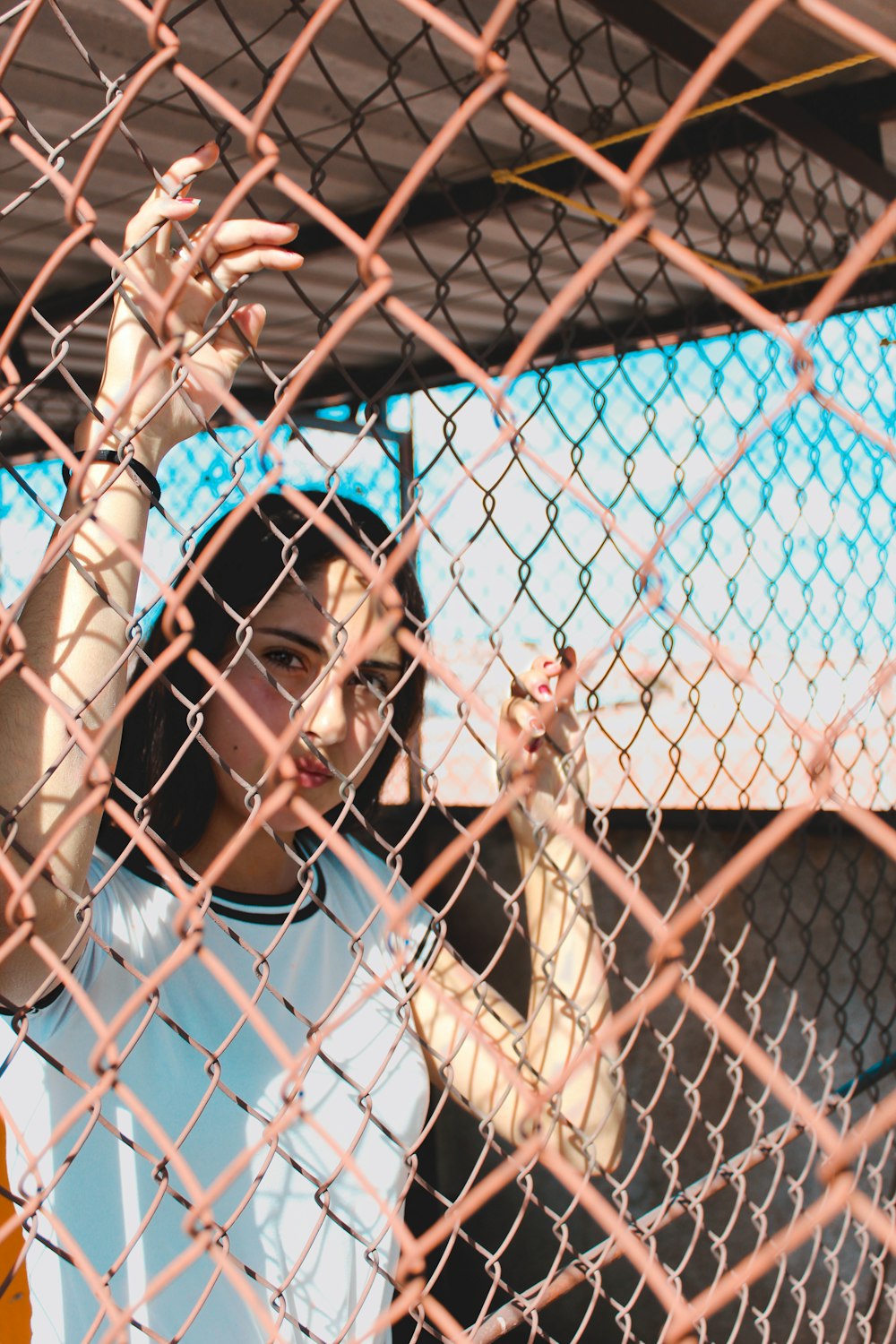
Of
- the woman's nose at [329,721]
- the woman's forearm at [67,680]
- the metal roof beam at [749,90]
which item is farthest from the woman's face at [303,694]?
the metal roof beam at [749,90]

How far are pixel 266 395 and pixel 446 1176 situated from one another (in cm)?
369

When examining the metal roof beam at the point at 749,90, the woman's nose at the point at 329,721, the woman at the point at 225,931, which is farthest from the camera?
the metal roof beam at the point at 749,90

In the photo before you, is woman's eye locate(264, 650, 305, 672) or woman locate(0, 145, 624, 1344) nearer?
woman locate(0, 145, 624, 1344)

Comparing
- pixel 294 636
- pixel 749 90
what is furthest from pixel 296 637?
pixel 749 90

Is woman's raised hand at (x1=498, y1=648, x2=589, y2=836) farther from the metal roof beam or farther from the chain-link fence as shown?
the metal roof beam

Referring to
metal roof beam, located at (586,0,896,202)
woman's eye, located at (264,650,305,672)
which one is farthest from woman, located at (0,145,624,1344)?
metal roof beam, located at (586,0,896,202)

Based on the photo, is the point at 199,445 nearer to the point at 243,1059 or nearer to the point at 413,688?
the point at 413,688

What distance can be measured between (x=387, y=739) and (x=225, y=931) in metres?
0.87

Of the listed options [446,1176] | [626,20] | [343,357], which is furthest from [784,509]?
[626,20]

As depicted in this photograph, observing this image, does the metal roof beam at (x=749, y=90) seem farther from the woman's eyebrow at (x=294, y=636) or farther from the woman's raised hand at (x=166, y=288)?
the woman's eyebrow at (x=294, y=636)

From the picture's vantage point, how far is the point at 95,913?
4.24 ft

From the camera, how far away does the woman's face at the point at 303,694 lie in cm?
149

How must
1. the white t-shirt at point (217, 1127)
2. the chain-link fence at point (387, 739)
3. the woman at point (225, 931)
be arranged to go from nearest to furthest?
the chain-link fence at point (387, 739), the woman at point (225, 931), the white t-shirt at point (217, 1127)

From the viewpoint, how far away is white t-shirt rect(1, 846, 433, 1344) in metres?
1.25
